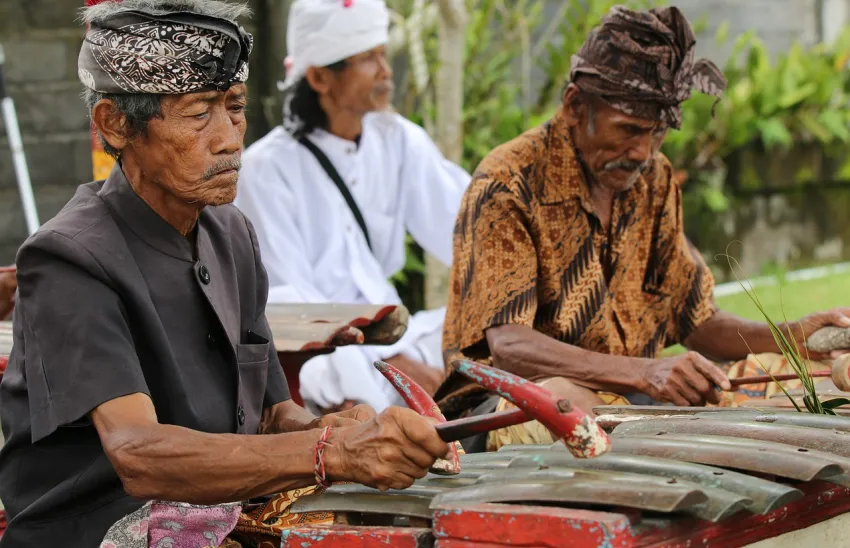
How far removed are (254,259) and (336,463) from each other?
0.96m

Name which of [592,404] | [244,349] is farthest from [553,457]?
[592,404]

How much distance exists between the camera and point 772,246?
11.1 meters

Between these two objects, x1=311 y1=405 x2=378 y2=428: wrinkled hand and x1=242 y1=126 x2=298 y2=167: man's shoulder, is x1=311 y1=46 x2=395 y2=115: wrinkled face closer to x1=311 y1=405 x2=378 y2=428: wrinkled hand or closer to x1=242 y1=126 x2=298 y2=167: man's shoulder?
x1=242 y1=126 x2=298 y2=167: man's shoulder

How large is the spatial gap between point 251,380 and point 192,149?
0.65 meters

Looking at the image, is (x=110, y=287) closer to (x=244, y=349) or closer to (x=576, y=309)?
(x=244, y=349)

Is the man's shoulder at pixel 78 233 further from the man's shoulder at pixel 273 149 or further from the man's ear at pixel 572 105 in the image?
the man's shoulder at pixel 273 149

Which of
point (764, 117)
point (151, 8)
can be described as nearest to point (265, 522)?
point (151, 8)

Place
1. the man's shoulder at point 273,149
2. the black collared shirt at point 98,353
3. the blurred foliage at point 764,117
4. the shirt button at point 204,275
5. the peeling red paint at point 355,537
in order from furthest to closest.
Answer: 1. the blurred foliage at point 764,117
2. the man's shoulder at point 273,149
3. the shirt button at point 204,275
4. the black collared shirt at point 98,353
5. the peeling red paint at point 355,537

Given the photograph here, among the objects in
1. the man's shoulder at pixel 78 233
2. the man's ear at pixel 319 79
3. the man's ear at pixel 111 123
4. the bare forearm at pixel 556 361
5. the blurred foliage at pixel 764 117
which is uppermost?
the man's ear at pixel 111 123

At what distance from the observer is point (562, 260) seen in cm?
423

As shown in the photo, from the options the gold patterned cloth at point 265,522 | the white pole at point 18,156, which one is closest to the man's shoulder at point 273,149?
the white pole at point 18,156

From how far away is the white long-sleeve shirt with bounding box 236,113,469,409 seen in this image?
558 cm

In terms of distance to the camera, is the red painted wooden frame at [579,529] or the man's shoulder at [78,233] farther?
the man's shoulder at [78,233]

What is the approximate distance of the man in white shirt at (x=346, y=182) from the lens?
5.87 m
